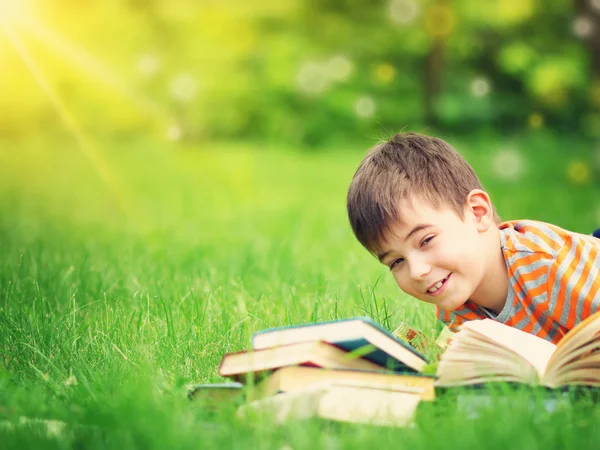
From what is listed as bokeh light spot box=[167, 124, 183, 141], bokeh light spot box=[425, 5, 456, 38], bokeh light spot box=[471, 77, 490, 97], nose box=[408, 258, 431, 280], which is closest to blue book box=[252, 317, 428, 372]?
nose box=[408, 258, 431, 280]

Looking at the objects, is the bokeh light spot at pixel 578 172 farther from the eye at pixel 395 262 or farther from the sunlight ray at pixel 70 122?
the eye at pixel 395 262

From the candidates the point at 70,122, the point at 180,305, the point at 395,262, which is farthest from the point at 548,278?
the point at 70,122

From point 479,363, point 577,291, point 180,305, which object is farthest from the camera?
point 180,305

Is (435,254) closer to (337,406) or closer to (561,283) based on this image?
(561,283)

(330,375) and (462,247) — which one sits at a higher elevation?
(462,247)

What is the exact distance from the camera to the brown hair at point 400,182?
2.13 m

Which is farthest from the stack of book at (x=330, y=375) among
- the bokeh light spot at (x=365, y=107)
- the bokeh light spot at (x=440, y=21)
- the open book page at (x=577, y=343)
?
the bokeh light spot at (x=440, y=21)

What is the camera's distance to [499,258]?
2.20 metres

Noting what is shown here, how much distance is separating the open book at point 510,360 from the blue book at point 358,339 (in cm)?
11

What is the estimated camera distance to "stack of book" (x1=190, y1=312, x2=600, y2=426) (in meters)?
1.56

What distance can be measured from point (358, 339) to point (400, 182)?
1.96ft

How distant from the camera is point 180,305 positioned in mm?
2576

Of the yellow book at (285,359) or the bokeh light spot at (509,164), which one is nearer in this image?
the yellow book at (285,359)

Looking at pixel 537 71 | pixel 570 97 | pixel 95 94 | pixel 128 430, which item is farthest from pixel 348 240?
pixel 95 94
